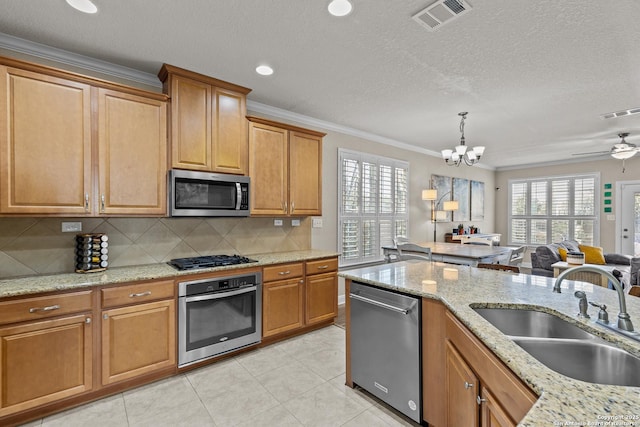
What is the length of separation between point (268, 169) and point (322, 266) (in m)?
1.27

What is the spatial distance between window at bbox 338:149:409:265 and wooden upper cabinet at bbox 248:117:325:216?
82 centimetres

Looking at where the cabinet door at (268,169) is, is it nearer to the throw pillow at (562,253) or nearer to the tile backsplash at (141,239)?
the tile backsplash at (141,239)

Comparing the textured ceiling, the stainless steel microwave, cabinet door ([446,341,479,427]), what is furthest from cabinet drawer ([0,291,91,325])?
cabinet door ([446,341,479,427])

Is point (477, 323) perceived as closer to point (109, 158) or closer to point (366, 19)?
point (366, 19)

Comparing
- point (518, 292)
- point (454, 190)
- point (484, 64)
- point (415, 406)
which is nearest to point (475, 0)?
point (484, 64)

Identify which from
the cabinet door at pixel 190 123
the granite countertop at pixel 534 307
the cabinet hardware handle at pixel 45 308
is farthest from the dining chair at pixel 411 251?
the cabinet hardware handle at pixel 45 308

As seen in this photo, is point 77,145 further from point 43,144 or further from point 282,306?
point 282,306

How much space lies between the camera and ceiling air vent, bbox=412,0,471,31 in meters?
1.86

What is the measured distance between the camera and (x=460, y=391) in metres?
1.52

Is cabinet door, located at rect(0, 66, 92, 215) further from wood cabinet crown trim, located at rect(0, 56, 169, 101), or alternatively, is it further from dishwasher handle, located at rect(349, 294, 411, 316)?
dishwasher handle, located at rect(349, 294, 411, 316)

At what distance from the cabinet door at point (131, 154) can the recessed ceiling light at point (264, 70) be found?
0.89 metres

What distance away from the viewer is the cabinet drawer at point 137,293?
2.23 meters

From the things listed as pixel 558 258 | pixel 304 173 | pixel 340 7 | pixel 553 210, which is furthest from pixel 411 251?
pixel 553 210

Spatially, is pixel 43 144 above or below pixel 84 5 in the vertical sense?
below
